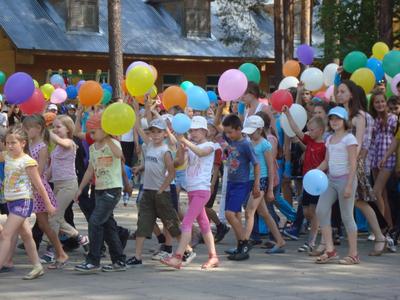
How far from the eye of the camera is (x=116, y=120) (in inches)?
389

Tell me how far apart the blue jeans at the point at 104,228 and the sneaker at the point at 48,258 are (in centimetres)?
95

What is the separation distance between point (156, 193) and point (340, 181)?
1.99m

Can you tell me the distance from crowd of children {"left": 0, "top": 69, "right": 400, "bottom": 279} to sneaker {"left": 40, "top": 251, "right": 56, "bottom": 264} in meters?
0.02

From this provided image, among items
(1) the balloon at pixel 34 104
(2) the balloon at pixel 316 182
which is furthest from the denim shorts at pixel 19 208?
(1) the balloon at pixel 34 104

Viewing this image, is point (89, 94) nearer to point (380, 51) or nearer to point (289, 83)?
point (289, 83)

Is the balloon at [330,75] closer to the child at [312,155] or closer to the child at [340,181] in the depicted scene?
the child at [312,155]

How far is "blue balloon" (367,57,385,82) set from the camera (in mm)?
14102

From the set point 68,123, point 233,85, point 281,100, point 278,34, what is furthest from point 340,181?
point 278,34

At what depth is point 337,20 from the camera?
24547 millimetres

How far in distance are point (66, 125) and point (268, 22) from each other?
3499 cm

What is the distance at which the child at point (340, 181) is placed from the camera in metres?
10.5

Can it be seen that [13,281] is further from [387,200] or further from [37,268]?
[387,200]

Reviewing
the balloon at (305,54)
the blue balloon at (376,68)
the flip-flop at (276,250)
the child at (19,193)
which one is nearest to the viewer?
the child at (19,193)

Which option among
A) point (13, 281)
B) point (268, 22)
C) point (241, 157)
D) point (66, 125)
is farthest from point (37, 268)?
point (268, 22)
